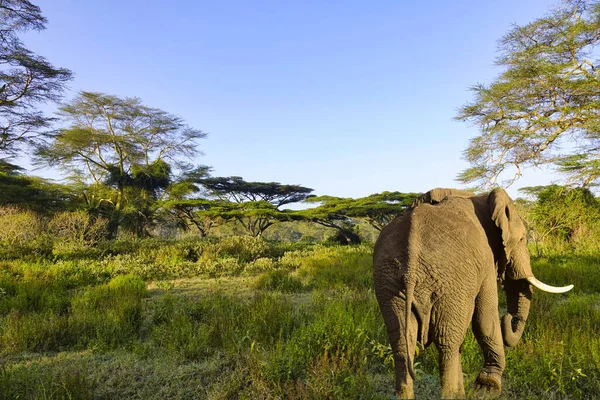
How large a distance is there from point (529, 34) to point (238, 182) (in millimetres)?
25609

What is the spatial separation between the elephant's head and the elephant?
0.6 inches

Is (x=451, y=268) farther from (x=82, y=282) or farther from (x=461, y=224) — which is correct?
(x=82, y=282)

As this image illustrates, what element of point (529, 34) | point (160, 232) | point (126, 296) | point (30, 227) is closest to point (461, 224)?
point (126, 296)

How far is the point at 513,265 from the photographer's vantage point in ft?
8.17

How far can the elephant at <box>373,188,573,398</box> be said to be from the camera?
1849 millimetres

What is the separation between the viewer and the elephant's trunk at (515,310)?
2.61m

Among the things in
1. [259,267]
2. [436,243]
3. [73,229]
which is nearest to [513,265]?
[436,243]

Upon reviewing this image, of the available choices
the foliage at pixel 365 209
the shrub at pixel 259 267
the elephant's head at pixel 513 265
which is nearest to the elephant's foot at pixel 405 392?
the elephant's head at pixel 513 265

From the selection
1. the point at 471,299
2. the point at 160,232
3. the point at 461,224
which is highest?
the point at 461,224

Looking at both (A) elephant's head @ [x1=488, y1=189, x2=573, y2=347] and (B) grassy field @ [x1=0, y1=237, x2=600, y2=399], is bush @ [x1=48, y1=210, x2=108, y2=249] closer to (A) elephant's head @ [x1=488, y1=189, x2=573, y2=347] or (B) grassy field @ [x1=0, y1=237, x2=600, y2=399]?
(B) grassy field @ [x1=0, y1=237, x2=600, y2=399]

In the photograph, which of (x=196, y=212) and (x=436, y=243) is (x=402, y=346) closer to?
(x=436, y=243)

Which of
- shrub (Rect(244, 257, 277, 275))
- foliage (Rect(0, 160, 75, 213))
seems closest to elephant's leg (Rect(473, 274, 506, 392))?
shrub (Rect(244, 257, 277, 275))

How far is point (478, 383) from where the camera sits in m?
2.55

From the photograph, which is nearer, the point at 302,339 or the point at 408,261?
the point at 408,261
